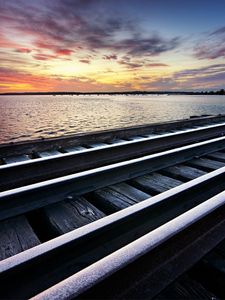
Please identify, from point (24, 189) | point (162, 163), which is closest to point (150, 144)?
point (162, 163)

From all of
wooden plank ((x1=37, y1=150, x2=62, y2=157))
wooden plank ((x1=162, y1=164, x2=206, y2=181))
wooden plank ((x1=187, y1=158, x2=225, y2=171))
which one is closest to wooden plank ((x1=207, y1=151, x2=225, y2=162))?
wooden plank ((x1=187, y1=158, x2=225, y2=171))

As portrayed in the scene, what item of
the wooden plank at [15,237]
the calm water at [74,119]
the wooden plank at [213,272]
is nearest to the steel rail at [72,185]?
the wooden plank at [15,237]

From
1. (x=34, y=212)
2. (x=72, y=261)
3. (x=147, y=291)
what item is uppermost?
(x=147, y=291)

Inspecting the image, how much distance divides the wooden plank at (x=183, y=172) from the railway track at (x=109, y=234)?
6 centimetres

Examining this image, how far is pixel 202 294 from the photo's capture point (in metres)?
1.57

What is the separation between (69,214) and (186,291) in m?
1.50

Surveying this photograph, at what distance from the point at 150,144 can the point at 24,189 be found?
3727mm

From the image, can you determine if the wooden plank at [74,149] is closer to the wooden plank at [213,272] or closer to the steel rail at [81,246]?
the steel rail at [81,246]

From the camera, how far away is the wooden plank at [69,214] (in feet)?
8.00

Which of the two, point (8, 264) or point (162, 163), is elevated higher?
point (8, 264)

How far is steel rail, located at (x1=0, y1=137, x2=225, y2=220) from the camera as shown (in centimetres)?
255

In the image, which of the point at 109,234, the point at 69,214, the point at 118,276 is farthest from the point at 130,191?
the point at 118,276

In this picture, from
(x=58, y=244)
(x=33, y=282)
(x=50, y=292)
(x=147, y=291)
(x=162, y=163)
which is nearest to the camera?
(x=50, y=292)

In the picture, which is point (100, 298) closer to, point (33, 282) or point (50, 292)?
point (50, 292)
